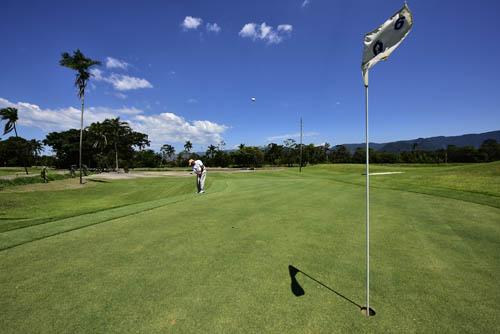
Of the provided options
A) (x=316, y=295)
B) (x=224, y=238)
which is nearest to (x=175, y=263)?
(x=224, y=238)

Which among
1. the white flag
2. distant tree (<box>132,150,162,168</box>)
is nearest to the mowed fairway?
the white flag

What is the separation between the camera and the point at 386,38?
3590mm

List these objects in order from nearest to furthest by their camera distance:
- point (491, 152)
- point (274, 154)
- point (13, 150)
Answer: point (13, 150) < point (274, 154) < point (491, 152)

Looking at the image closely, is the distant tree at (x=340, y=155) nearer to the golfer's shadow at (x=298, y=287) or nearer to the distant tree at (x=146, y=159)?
the distant tree at (x=146, y=159)

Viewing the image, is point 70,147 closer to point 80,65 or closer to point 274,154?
point 80,65

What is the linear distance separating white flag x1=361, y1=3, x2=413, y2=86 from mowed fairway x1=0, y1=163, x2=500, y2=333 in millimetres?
3120

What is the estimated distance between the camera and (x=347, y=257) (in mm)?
4973

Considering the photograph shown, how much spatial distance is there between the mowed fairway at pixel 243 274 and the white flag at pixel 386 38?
312 centimetres

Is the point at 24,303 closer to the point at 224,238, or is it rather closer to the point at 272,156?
the point at 224,238

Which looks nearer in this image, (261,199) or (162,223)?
(162,223)

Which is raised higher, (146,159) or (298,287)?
(146,159)

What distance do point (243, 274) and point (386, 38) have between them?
4047mm

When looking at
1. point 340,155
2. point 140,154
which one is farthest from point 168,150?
point 340,155

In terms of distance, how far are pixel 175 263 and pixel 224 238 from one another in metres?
1.60
